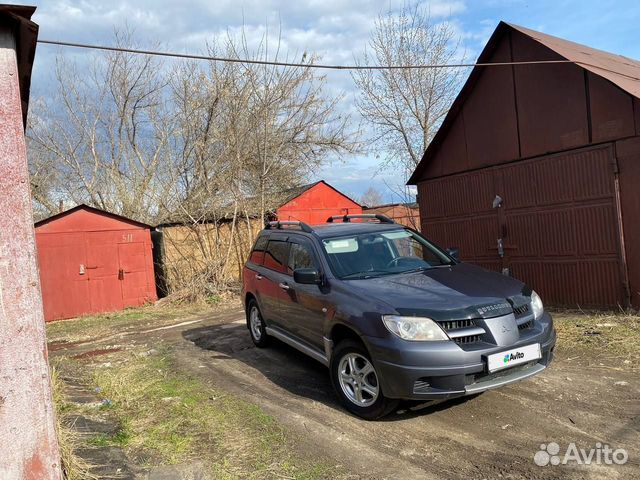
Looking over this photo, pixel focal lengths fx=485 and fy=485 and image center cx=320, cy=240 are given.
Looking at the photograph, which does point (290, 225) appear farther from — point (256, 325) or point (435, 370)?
point (435, 370)

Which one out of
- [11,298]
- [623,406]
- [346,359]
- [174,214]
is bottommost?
[623,406]

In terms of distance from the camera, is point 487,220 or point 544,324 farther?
point 487,220

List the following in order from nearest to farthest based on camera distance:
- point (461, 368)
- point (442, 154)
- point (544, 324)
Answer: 1. point (461, 368)
2. point (544, 324)
3. point (442, 154)

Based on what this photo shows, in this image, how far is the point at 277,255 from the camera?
6551mm

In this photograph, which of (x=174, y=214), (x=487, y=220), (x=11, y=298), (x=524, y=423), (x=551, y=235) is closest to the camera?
(x=11, y=298)

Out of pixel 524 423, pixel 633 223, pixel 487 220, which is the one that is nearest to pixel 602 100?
pixel 633 223

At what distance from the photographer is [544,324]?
440cm

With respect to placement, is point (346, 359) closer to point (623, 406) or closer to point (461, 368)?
point (461, 368)

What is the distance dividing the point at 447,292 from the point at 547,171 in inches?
212

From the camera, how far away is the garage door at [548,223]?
25.6 ft

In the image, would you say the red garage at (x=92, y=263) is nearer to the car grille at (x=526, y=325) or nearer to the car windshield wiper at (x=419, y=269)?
the car windshield wiper at (x=419, y=269)

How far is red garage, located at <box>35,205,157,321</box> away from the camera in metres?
12.8

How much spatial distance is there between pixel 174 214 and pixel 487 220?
1152cm

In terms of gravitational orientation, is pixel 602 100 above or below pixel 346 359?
above
